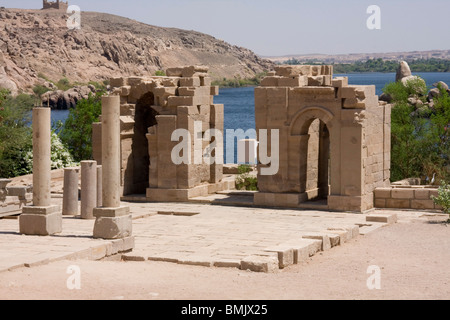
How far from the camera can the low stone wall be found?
62.8 feet

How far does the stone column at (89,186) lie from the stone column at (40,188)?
2.92m

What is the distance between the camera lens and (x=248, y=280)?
1153 cm

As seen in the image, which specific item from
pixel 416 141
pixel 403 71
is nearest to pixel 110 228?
pixel 416 141

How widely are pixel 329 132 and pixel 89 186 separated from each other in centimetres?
588

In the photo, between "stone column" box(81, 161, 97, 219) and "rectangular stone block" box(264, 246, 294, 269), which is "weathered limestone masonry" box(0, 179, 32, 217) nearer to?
"stone column" box(81, 161, 97, 219)

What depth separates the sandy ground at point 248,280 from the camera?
10289mm

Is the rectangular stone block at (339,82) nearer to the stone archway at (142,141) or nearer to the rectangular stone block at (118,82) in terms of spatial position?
the stone archway at (142,141)

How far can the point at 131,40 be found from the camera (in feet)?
368

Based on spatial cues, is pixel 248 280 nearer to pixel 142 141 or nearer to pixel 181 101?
pixel 181 101

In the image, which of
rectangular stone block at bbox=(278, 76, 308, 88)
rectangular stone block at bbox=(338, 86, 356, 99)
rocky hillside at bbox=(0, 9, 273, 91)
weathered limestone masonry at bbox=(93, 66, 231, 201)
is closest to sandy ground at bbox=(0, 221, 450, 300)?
rectangular stone block at bbox=(338, 86, 356, 99)

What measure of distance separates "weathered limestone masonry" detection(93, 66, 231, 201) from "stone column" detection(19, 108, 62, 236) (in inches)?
249

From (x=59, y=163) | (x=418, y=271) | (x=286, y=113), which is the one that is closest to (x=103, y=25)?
(x=59, y=163)
